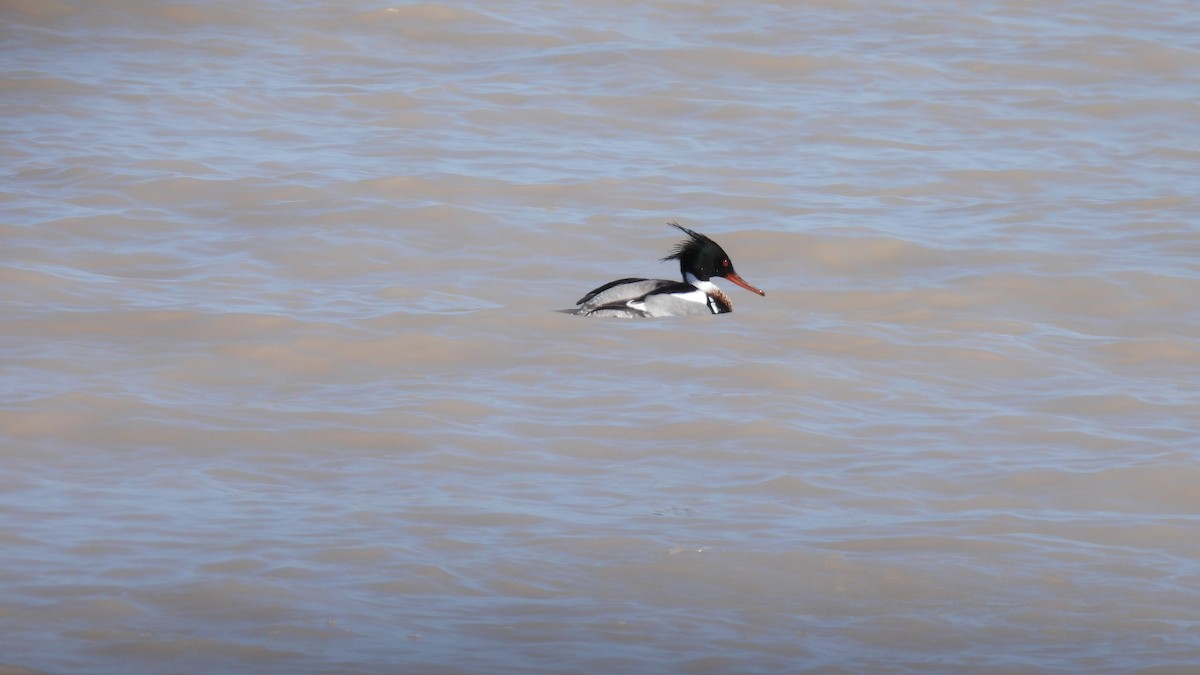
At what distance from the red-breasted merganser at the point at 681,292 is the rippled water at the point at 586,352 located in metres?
0.17

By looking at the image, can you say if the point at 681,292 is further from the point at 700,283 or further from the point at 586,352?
the point at 586,352

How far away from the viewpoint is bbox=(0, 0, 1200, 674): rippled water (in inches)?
219

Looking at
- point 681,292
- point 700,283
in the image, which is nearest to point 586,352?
point 681,292

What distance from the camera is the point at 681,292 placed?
10.0 m

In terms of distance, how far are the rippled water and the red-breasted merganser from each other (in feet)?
0.55

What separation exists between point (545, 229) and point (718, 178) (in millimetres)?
1941

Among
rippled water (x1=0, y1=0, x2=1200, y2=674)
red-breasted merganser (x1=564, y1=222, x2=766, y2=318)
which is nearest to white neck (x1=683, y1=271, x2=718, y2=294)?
red-breasted merganser (x1=564, y1=222, x2=766, y2=318)

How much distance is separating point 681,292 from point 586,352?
1366 millimetres

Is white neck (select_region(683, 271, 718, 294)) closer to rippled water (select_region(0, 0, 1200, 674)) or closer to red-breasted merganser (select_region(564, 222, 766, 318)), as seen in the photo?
red-breasted merganser (select_region(564, 222, 766, 318))

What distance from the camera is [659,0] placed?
59.5ft

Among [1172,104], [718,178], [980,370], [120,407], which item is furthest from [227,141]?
[1172,104]

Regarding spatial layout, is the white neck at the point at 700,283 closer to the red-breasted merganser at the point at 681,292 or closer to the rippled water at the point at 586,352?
the red-breasted merganser at the point at 681,292

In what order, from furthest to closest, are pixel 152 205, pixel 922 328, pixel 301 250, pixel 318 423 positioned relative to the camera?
pixel 152 205 → pixel 301 250 → pixel 922 328 → pixel 318 423

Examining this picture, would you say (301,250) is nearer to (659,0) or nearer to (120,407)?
(120,407)
